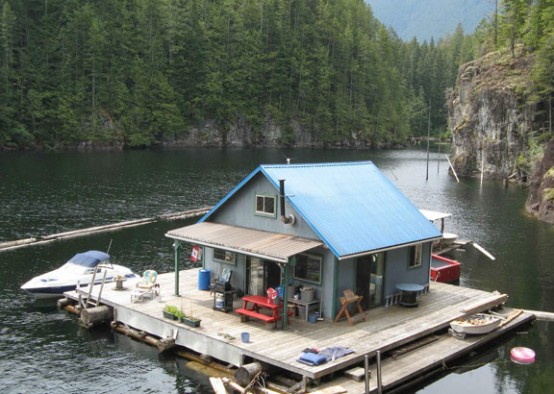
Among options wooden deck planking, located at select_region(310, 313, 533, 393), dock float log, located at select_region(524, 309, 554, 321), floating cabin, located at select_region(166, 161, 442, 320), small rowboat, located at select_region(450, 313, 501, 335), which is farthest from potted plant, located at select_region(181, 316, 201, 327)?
dock float log, located at select_region(524, 309, 554, 321)

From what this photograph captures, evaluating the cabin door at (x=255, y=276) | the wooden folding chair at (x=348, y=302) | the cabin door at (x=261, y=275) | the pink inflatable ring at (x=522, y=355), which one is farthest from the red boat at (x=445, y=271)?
the cabin door at (x=255, y=276)

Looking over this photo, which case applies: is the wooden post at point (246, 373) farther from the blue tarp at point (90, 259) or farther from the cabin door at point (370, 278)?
the blue tarp at point (90, 259)

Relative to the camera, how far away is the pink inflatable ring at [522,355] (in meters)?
24.9

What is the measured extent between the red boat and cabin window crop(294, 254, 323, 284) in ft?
38.7

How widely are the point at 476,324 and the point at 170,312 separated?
40.8 feet

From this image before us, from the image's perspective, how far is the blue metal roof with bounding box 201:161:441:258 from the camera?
84.0 feet

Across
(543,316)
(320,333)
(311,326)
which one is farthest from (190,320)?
(543,316)

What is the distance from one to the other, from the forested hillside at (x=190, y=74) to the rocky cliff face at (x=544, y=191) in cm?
7957

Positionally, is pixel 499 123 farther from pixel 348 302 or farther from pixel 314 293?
pixel 348 302

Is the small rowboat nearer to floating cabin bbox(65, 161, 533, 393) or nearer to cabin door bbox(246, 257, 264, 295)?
floating cabin bbox(65, 161, 533, 393)

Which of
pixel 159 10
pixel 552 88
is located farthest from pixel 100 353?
pixel 159 10

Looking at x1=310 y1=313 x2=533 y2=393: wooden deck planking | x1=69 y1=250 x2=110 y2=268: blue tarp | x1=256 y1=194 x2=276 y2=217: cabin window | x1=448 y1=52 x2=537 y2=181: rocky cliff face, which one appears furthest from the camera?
x1=448 y1=52 x2=537 y2=181: rocky cliff face

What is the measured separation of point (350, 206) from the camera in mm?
27797

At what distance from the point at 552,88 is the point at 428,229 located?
6116 centimetres
